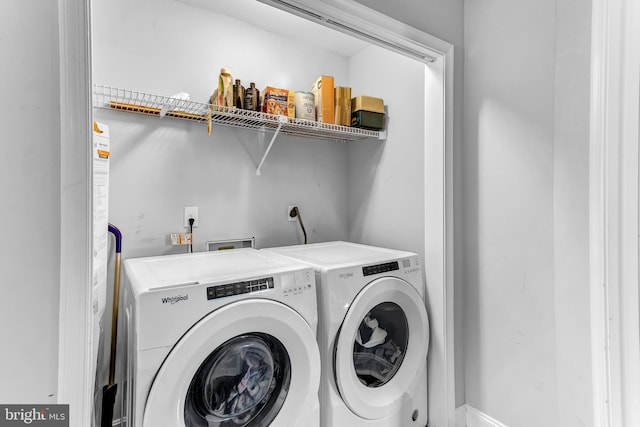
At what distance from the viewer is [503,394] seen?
4.92ft

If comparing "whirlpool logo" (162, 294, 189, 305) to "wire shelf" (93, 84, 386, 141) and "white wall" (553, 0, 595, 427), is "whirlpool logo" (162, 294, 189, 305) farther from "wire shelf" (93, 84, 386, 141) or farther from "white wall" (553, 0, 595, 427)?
"white wall" (553, 0, 595, 427)

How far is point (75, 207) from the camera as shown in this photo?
29.8 inches

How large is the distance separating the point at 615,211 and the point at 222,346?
157 cm

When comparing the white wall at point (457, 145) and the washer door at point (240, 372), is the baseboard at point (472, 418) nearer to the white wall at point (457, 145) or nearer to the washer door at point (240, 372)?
the white wall at point (457, 145)

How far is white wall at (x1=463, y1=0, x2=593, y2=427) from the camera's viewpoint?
125 centimetres

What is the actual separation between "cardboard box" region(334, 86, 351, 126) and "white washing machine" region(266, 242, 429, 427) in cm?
86

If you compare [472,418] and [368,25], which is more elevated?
[368,25]

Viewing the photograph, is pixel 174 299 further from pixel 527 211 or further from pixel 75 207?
pixel 527 211

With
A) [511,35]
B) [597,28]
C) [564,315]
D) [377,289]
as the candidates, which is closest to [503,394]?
[564,315]

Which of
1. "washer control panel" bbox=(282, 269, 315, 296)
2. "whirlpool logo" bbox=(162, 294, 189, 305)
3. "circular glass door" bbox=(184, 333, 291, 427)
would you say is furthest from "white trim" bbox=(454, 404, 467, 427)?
"whirlpool logo" bbox=(162, 294, 189, 305)

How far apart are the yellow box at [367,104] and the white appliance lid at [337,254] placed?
93cm

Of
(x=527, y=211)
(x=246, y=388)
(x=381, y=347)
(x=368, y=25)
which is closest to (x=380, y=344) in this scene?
(x=381, y=347)

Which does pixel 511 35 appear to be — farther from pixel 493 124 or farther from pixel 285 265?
pixel 285 265

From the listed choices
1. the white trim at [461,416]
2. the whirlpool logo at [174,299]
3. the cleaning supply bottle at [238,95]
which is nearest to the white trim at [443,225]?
the white trim at [461,416]
